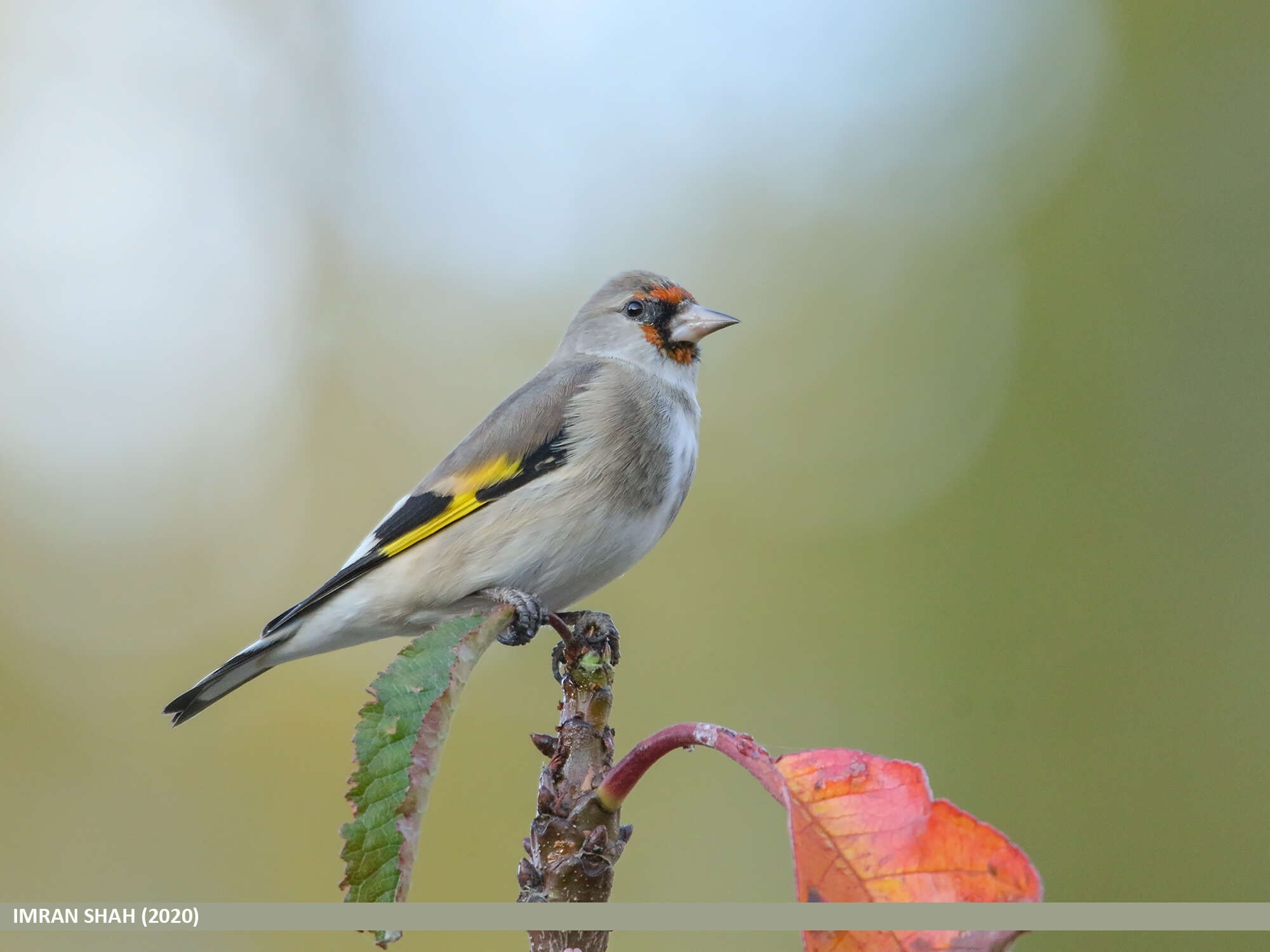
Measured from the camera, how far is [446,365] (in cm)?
988

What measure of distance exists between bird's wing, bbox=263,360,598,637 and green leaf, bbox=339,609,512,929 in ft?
6.42

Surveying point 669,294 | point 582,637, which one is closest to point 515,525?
point 582,637

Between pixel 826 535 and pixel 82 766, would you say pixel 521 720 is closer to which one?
pixel 826 535

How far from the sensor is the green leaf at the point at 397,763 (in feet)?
5.91

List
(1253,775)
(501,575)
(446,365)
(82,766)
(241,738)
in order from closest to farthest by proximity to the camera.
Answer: (501,575)
(1253,775)
(241,738)
(82,766)
(446,365)

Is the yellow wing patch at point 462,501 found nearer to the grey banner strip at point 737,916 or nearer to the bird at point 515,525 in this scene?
the bird at point 515,525

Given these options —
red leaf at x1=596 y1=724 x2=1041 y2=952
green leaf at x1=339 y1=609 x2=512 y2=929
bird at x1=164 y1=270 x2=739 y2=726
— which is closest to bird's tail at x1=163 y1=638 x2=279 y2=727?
bird at x1=164 y1=270 x2=739 y2=726

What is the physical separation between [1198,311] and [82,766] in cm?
942

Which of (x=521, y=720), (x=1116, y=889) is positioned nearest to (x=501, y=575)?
(x=521, y=720)

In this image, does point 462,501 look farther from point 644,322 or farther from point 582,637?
point 582,637

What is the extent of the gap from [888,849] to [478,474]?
9.22 feet

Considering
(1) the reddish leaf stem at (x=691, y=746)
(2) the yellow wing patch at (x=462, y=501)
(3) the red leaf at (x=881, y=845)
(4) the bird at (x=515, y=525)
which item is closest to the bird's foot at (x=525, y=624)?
(4) the bird at (x=515, y=525)

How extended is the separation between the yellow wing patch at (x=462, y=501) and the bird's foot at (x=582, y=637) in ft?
2.92

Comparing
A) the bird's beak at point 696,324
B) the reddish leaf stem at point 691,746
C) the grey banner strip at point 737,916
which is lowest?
the grey banner strip at point 737,916
